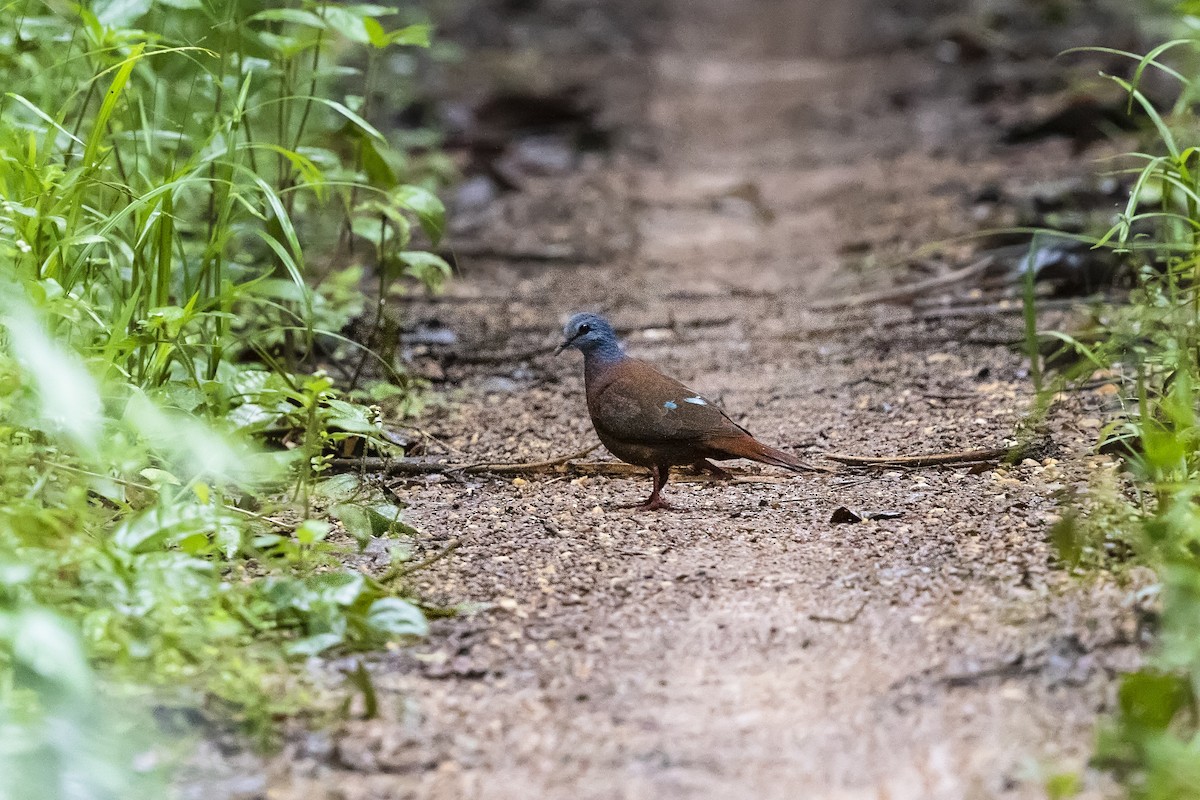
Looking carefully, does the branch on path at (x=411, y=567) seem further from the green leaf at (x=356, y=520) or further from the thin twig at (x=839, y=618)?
the thin twig at (x=839, y=618)

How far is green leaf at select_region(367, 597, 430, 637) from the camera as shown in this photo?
2.67 m

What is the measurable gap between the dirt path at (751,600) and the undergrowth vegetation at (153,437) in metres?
0.27

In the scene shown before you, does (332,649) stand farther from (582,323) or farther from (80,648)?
(582,323)

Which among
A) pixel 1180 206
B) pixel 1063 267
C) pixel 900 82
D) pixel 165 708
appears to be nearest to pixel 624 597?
pixel 165 708

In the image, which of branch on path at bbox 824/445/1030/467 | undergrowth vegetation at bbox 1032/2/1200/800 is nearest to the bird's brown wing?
branch on path at bbox 824/445/1030/467

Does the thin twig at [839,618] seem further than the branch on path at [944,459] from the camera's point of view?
No

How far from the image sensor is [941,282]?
20.3 ft

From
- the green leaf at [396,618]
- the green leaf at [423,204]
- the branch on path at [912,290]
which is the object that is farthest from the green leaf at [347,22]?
the branch on path at [912,290]

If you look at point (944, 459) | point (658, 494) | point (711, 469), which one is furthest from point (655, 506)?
point (944, 459)

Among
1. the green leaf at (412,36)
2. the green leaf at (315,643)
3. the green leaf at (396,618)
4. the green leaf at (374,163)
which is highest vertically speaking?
the green leaf at (412,36)

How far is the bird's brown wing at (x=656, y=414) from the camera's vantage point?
150 inches

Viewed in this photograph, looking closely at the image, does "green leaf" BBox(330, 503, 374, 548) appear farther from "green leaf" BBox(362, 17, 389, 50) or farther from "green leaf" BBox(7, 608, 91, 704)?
"green leaf" BBox(362, 17, 389, 50)

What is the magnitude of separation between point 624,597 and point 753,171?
24.2ft

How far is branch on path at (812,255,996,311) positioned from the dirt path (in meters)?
0.16
